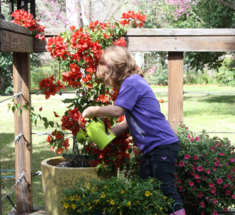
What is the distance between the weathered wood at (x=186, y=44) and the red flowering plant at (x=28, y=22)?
0.39 ft

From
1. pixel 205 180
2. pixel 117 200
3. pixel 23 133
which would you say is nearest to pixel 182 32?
pixel 205 180

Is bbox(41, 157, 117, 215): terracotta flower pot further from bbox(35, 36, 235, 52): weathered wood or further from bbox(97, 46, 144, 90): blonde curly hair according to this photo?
bbox(35, 36, 235, 52): weathered wood

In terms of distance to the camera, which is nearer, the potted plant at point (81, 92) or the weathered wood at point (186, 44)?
the potted plant at point (81, 92)

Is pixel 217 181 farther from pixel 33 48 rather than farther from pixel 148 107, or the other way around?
pixel 33 48

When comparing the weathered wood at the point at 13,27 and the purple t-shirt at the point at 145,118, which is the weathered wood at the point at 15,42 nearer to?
the weathered wood at the point at 13,27

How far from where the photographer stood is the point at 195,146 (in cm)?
222

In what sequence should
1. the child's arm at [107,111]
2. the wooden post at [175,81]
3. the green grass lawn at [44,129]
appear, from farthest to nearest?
1. the green grass lawn at [44,129]
2. the wooden post at [175,81]
3. the child's arm at [107,111]

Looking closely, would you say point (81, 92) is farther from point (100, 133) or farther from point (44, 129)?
point (44, 129)

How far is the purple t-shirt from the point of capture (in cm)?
175

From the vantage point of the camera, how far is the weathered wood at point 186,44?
2.15 m

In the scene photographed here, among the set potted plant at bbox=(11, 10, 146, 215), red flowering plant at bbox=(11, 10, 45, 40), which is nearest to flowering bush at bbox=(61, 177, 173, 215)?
potted plant at bbox=(11, 10, 146, 215)

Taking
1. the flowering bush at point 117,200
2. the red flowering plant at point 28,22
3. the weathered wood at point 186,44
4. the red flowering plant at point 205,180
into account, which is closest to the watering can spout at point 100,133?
the flowering bush at point 117,200

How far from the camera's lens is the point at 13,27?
176 cm

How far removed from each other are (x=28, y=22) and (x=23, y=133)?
2.71 feet
